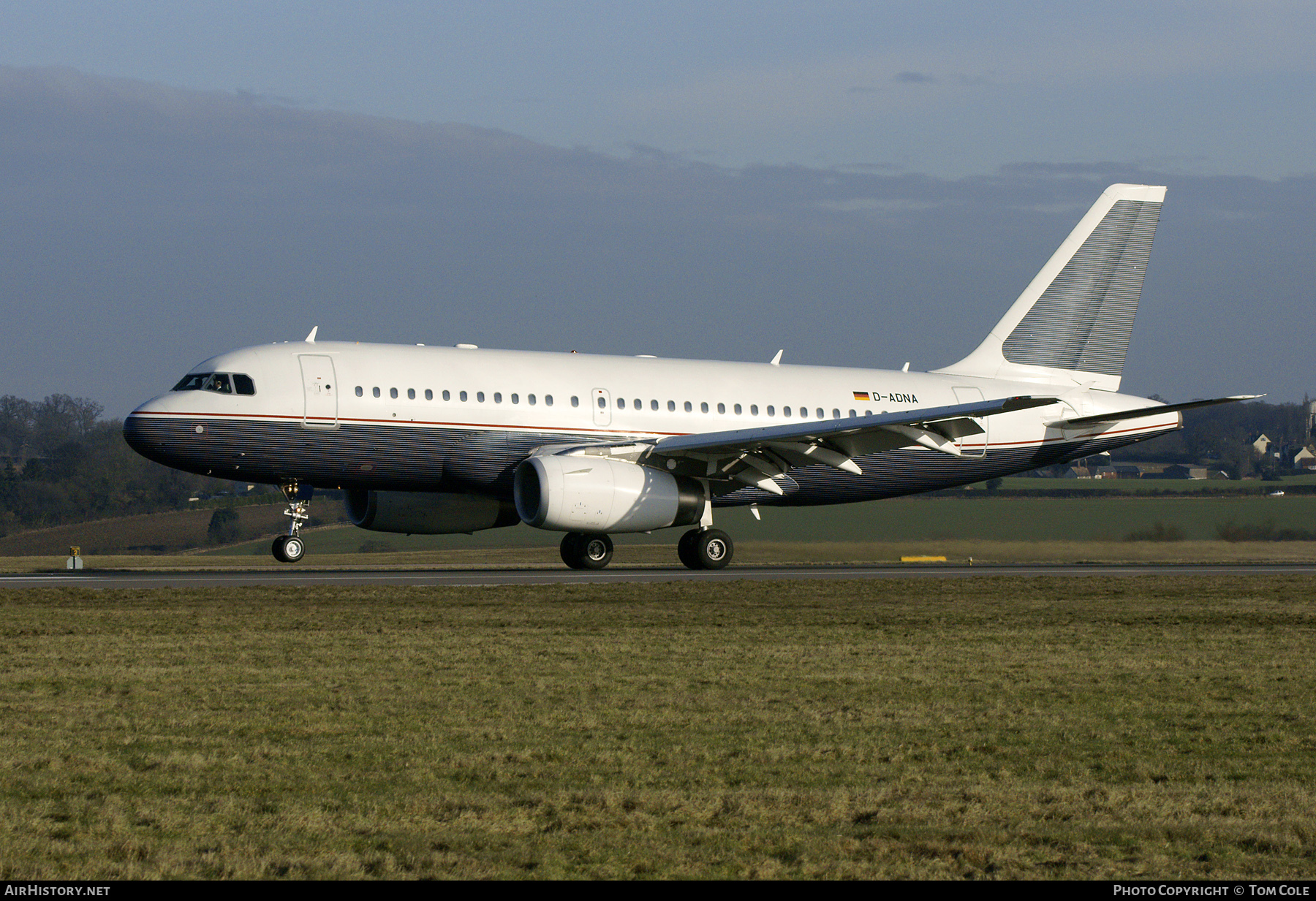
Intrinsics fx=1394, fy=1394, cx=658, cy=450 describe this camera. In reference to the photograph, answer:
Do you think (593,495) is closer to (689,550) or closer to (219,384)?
(689,550)

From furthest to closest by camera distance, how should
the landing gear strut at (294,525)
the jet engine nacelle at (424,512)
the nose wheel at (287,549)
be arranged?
the jet engine nacelle at (424,512), the nose wheel at (287,549), the landing gear strut at (294,525)

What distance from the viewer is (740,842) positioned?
19.7ft

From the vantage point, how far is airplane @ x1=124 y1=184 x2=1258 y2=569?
24.7 meters

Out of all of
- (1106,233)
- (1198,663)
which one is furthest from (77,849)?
(1106,233)

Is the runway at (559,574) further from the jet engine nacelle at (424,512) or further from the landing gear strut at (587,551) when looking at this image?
the jet engine nacelle at (424,512)

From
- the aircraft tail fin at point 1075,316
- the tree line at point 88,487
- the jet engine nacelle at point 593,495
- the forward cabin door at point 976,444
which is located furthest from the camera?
the tree line at point 88,487

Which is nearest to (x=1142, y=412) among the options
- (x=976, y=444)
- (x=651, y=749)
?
(x=976, y=444)

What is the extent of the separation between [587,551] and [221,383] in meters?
Result: 7.52

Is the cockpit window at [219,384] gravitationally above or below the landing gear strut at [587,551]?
above

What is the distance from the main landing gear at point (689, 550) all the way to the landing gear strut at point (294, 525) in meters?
5.08

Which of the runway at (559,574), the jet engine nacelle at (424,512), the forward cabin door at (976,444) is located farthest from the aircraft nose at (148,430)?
the forward cabin door at (976,444)

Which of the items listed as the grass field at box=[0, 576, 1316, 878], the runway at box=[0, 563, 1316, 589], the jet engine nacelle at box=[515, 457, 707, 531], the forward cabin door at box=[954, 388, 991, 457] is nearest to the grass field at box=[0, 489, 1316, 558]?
the forward cabin door at box=[954, 388, 991, 457]

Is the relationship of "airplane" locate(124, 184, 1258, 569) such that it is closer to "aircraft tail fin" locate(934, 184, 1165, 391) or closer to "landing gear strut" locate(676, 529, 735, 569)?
"landing gear strut" locate(676, 529, 735, 569)

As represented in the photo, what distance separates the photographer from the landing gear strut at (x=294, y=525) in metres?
26.0
